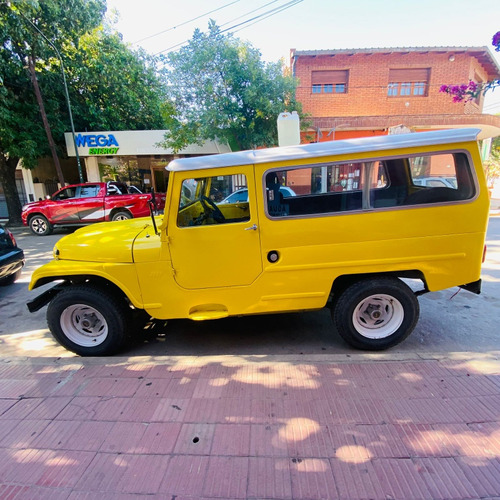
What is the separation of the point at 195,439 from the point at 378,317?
214 cm

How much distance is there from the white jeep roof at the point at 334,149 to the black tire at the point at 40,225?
10848 millimetres

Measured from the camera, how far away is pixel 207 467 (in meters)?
1.86


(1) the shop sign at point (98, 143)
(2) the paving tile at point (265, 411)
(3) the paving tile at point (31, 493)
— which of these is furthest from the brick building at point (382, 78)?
(3) the paving tile at point (31, 493)

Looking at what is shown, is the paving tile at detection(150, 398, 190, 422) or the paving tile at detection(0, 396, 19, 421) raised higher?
the paving tile at detection(0, 396, 19, 421)

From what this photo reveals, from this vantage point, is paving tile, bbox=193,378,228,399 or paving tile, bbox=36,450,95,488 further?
paving tile, bbox=193,378,228,399

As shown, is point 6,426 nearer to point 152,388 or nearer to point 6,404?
point 6,404

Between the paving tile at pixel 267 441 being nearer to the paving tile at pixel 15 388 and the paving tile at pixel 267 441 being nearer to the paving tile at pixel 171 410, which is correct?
the paving tile at pixel 171 410

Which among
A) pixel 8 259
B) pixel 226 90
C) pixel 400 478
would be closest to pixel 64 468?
pixel 400 478

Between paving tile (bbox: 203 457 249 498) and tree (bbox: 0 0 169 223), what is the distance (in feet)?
44.0

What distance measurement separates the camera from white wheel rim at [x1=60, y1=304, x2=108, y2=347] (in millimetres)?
3295

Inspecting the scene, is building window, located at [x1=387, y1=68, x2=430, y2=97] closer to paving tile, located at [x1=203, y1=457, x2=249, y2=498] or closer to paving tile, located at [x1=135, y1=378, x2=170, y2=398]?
paving tile, located at [x1=135, y1=378, x2=170, y2=398]

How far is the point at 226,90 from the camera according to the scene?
480 inches

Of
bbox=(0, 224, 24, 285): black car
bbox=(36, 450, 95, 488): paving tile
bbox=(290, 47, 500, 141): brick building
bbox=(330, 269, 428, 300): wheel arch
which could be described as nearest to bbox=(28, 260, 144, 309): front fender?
bbox=(36, 450, 95, 488): paving tile

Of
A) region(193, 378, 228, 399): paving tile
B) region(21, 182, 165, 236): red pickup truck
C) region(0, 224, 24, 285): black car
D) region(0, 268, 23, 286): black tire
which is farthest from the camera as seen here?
region(21, 182, 165, 236): red pickup truck
